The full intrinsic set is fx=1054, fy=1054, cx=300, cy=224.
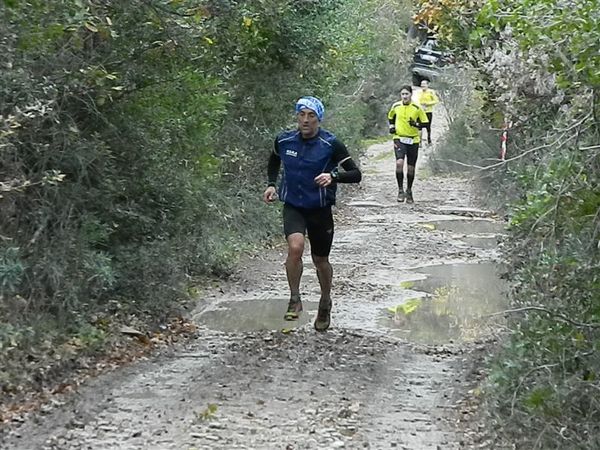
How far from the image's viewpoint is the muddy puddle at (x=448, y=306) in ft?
32.1

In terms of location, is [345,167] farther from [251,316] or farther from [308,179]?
[251,316]

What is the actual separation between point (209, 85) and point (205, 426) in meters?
4.21

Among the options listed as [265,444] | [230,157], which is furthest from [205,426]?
[230,157]

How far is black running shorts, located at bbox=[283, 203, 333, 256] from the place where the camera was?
29.7 ft

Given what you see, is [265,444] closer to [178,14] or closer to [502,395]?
[502,395]

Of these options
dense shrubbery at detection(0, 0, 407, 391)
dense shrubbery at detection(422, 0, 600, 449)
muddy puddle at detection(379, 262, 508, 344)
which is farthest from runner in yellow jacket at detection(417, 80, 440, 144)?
dense shrubbery at detection(422, 0, 600, 449)

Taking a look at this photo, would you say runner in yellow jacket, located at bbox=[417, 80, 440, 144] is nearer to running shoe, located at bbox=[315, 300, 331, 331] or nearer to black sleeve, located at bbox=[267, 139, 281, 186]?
black sleeve, located at bbox=[267, 139, 281, 186]

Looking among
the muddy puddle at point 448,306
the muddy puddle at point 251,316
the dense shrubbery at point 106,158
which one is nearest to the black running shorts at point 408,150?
the muddy puddle at point 448,306

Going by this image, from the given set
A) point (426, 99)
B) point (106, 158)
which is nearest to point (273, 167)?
point (106, 158)

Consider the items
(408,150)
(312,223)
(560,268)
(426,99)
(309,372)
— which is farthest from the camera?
(426,99)

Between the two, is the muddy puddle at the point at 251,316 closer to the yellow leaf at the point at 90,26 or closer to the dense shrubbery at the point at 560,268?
the dense shrubbery at the point at 560,268

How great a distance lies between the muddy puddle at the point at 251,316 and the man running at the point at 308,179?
552 mm

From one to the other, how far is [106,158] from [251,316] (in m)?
2.38

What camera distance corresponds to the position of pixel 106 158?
8.65m
